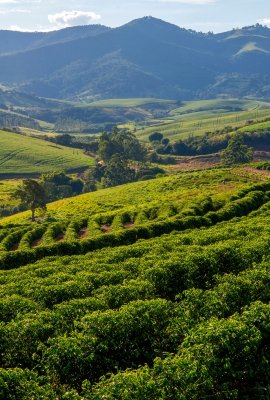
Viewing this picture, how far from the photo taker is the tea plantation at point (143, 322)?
88.1ft

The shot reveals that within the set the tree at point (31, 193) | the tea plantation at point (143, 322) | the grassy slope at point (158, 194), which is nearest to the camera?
the tea plantation at point (143, 322)

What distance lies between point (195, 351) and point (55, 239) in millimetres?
57757

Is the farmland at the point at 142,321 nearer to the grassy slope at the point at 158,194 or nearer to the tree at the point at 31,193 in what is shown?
the grassy slope at the point at 158,194

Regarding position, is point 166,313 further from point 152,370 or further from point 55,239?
point 55,239

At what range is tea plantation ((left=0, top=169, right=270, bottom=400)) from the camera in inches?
1057

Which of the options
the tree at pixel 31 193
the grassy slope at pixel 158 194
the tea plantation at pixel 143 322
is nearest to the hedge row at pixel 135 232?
the tea plantation at pixel 143 322

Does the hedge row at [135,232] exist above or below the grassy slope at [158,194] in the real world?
above

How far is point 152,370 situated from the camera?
2788cm

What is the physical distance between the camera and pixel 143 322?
33750 millimetres

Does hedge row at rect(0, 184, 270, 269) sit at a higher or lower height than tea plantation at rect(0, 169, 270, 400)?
lower

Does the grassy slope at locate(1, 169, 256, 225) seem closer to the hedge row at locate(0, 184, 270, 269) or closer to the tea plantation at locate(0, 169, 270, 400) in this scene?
the hedge row at locate(0, 184, 270, 269)

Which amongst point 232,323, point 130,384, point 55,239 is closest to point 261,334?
point 232,323

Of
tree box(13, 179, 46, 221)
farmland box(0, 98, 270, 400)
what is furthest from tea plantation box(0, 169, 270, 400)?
tree box(13, 179, 46, 221)

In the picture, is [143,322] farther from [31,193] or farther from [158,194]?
[31,193]
